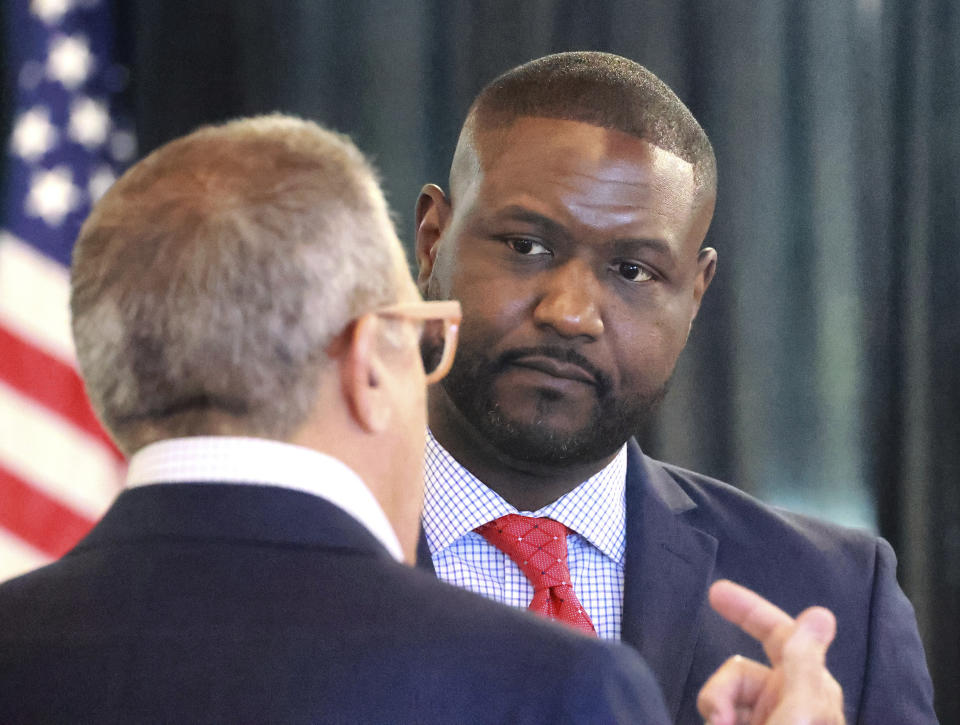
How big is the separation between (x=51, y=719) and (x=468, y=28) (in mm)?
2397

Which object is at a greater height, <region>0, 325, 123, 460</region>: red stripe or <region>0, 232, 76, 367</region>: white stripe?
<region>0, 232, 76, 367</region>: white stripe

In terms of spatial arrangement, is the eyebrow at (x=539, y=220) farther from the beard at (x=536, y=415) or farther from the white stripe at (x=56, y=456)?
the white stripe at (x=56, y=456)

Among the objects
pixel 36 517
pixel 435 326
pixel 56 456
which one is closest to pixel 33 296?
pixel 56 456

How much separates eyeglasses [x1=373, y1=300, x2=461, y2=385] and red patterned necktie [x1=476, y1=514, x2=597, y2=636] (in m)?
0.45

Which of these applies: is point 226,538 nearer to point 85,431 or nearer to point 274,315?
point 274,315

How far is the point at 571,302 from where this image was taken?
1.50 metres

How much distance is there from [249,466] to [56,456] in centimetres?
212

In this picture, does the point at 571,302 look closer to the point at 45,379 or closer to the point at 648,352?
the point at 648,352

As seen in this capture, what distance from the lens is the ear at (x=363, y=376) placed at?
0.89 m

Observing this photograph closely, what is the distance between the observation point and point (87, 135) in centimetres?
287

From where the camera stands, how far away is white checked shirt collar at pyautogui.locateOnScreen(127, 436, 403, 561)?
2.83 ft

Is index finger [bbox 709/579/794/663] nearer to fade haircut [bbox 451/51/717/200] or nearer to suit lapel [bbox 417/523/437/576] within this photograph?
suit lapel [bbox 417/523/437/576]

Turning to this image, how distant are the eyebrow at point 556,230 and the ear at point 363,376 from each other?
0.68m

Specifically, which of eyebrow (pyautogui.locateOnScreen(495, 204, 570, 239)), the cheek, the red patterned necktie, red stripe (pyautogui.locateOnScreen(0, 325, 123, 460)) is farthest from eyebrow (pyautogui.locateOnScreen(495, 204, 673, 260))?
red stripe (pyautogui.locateOnScreen(0, 325, 123, 460))
